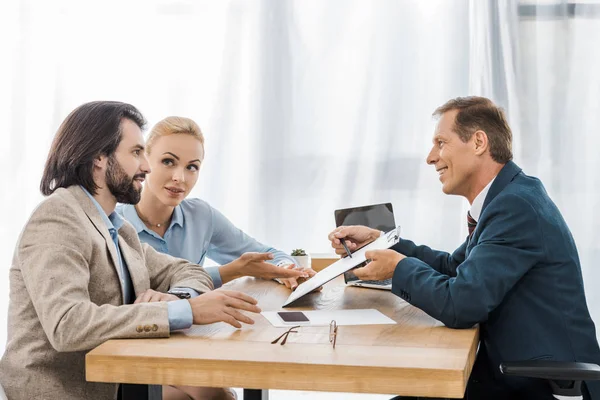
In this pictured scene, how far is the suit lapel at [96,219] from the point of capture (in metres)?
1.79

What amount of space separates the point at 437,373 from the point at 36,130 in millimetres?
3063

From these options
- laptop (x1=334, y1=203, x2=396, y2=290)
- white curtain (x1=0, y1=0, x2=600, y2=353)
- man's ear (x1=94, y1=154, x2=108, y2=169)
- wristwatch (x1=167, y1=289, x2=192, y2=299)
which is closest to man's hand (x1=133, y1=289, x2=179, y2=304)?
wristwatch (x1=167, y1=289, x2=192, y2=299)

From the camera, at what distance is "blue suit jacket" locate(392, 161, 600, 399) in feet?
5.74

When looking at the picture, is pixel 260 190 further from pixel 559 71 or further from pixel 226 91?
pixel 559 71

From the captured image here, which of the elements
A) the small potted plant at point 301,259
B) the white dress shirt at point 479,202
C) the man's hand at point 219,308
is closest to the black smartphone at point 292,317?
the man's hand at point 219,308

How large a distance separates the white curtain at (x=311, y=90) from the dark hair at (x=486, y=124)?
53.5 inches

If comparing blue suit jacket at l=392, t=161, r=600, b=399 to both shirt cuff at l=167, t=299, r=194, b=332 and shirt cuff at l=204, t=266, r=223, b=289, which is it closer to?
shirt cuff at l=167, t=299, r=194, b=332

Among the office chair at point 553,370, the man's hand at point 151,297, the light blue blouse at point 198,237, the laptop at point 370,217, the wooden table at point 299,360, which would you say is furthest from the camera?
the light blue blouse at point 198,237

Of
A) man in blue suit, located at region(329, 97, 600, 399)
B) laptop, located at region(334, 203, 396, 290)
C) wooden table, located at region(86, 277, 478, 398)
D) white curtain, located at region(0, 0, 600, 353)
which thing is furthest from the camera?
white curtain, located at region(0, 0, 600, 353)

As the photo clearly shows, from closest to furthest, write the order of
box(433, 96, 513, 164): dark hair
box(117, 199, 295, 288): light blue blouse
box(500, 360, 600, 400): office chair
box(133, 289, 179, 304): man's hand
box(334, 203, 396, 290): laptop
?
1. box(500, 360, 600, 400): office chair
2. box(133, 289, 179, 304): man's hand
3. box(433, 96, 513, 164): dark hair
4. box(334, 203, 396, 290): laptop
5. box(117, 199, 295, 288): light blue blouse

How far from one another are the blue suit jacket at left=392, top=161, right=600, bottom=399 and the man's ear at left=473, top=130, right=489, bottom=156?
0.73ft

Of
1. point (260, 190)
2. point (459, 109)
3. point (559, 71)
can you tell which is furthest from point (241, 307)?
point (559, 71)

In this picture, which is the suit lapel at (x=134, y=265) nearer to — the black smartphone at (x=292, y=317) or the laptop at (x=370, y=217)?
the black smartphone at (x=292, y=317)

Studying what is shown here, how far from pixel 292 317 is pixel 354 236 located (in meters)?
0.63
